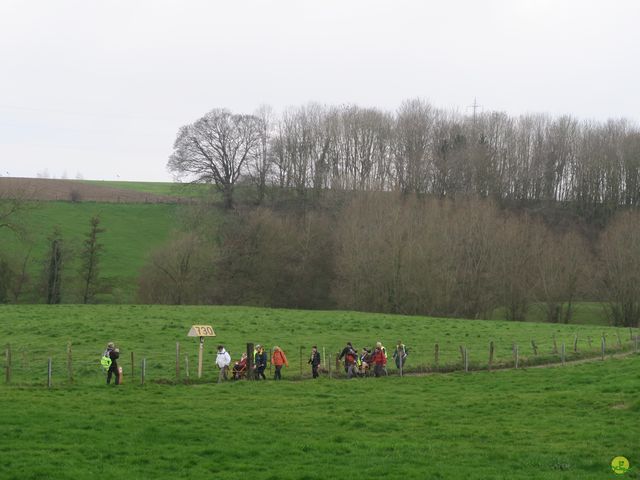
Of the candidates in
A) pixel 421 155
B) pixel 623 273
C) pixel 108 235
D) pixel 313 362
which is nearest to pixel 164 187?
pixel 108 235

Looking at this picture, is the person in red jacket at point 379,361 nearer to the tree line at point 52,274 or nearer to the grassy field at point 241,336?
the grassy field at point 241,336

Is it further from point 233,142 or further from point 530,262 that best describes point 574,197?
point 233,142

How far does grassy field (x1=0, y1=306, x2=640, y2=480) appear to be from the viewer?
1814 cm

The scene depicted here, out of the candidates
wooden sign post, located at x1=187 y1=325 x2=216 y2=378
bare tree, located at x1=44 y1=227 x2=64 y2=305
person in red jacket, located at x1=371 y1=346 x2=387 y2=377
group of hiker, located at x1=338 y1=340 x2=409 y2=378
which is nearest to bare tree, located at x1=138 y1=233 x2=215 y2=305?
bare tree, located at x1=44 y1=227 x2=64 y2=305

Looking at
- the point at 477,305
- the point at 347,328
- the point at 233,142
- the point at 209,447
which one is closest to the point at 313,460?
the point at 209,447

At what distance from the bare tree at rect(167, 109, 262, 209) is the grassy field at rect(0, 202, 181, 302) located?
8379 mm

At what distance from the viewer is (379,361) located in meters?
35.3

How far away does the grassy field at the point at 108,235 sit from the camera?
3275 inches

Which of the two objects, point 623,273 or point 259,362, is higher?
point 623,273

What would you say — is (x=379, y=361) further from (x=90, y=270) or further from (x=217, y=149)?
(x=217, y=149)

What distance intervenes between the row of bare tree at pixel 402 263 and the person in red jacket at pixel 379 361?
134ft

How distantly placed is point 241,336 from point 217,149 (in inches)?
2359

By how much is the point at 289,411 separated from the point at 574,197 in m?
91.2

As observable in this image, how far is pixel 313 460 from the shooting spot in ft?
62.0
